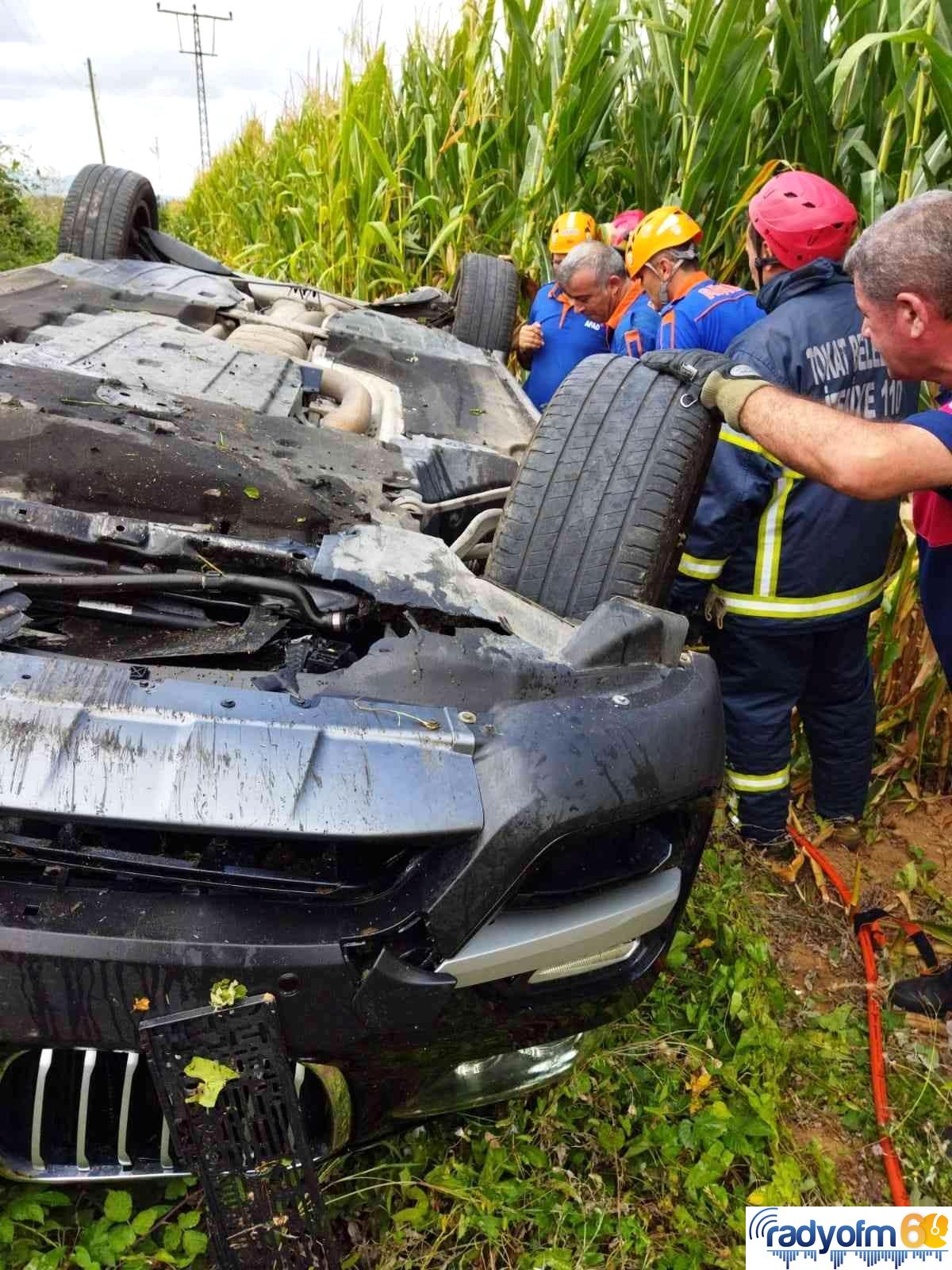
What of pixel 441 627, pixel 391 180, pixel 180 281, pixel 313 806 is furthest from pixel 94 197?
pixel 313 806

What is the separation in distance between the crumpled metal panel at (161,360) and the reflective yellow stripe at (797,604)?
133 cm

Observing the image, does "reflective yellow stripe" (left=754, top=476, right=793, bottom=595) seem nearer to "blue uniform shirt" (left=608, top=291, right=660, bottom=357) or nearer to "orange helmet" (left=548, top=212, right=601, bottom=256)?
"blue uniform shirt" (left=608, top=291, right=660, bottom=357)

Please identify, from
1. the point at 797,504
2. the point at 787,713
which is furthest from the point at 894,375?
the point at 787,713

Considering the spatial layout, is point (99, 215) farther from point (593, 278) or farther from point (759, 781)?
point (759, 781)

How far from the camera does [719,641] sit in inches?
107

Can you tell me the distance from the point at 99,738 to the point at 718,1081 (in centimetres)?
142

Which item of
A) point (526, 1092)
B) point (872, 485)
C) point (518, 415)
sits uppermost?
point (872, 485)

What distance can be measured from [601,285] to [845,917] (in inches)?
109

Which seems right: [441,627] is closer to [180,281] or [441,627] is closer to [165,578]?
[165,578]

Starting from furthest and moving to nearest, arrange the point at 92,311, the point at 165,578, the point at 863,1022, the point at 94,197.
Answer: the point at 94,197 < the point at 92,311 < the point at 863,1022 < the point at 165,578

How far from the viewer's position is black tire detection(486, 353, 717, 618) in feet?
6.11

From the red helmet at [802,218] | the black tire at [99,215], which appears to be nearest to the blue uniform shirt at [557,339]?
the red helmet at [802,218]

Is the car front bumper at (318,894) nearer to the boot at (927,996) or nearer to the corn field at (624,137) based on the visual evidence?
the boot at (927,996)

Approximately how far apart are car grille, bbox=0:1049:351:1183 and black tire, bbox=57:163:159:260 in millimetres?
4192
